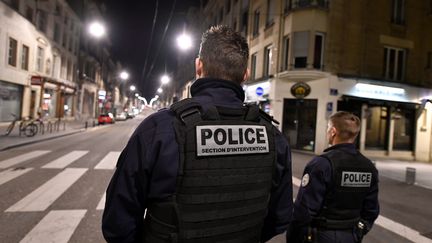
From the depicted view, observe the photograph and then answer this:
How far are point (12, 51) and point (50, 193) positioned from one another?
19.4m

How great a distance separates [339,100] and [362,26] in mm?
4706

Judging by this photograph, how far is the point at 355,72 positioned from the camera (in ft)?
60.8

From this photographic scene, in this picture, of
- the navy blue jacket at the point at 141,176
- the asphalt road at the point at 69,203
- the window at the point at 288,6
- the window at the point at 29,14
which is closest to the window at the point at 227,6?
the window at the point at 288,6

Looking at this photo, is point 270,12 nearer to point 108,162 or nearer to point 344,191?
point 108,162

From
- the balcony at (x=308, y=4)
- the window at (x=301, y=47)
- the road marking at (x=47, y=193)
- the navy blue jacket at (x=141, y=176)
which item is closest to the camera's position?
the navy blue jacket at (x=141, y=176)

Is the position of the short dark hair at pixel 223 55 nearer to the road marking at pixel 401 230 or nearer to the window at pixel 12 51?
the road marking at pixel 401 230

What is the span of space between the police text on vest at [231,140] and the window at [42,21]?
2901 centimetres

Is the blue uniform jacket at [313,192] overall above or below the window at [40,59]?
below

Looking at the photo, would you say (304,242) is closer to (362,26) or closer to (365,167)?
(365,167)

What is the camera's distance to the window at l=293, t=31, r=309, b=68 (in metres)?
18.2

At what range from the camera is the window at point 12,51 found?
837 inches

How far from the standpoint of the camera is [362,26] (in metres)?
18.6

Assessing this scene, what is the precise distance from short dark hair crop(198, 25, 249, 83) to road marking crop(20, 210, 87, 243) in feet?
12.1

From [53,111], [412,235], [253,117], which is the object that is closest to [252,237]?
[253,117]
